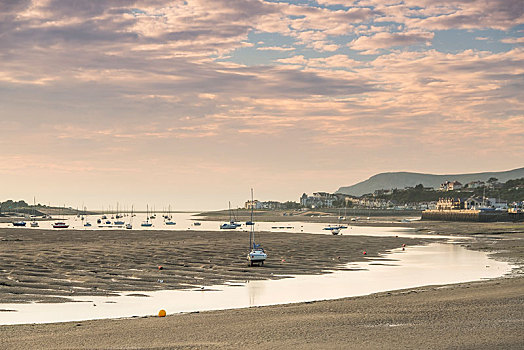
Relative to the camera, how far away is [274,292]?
1214 inches

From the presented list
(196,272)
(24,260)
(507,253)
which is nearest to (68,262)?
(24,260)

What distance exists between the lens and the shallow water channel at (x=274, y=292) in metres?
24.2

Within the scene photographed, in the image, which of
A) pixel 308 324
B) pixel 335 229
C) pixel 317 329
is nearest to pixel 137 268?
pixel 308 324

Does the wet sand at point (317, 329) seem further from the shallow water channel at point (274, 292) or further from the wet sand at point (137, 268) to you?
the wet sand at point (137, 268)

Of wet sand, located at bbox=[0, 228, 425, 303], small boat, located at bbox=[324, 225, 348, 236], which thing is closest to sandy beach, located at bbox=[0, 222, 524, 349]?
wet sand, located at bbox=[0, 228, 425, 303]

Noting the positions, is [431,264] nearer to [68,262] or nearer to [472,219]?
[68,262]

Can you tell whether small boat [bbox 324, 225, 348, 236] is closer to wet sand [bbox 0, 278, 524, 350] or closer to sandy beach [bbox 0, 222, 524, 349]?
sandy beach [bbox 0, 222, 524, 349]

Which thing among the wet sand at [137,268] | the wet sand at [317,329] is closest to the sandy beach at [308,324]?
the wet sand at [317,329]

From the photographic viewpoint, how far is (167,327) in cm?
1945

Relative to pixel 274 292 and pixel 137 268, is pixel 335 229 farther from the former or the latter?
pixel 274 292

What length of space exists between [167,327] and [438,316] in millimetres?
8777

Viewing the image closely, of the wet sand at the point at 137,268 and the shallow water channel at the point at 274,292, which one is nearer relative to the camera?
the shallow water channel at the point at 274,292

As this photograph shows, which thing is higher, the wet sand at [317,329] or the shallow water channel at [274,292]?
the wet sand at [317,329]

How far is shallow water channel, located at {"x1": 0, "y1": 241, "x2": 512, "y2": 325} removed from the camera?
24.2 meters
